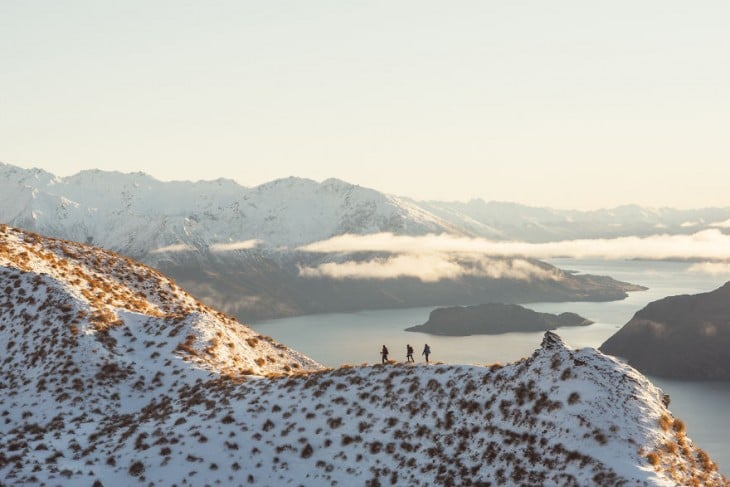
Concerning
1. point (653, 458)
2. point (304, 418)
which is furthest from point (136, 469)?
point (653, 458)

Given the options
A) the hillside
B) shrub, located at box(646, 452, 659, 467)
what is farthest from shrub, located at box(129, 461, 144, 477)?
shrub, located at box(646, 452, 659, 467)

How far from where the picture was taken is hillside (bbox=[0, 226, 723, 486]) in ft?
91.8

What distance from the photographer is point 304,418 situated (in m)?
35.3

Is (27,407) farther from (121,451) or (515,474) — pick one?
(515,474)

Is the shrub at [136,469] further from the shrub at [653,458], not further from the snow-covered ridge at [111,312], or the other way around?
the shrub at [653,458]

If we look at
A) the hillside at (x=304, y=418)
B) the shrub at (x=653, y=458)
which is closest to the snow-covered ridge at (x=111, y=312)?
the hillside at (x=304, y=418)

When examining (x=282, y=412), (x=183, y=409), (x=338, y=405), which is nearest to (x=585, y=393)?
(x=338, y=405)

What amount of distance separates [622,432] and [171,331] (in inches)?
1242

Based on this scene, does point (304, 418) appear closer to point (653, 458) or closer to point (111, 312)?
point (653, 458)

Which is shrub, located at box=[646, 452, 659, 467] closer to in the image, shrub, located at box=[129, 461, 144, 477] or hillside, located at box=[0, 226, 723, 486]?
hillside, located at box=[0, 226, 723, 486]

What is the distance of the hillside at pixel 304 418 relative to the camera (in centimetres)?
2797

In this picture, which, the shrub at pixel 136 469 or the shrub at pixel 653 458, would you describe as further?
the shrub at pixel 136 469

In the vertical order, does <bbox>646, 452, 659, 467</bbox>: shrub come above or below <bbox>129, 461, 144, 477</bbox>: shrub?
above

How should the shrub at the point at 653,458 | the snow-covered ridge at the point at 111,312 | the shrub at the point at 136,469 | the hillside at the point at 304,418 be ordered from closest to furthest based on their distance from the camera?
the shrub at the point at 653,458 < the hillside at the point at 304,418 < the shrub at the point at 136,469 < the snow-covered ridge at the point at 111,312
